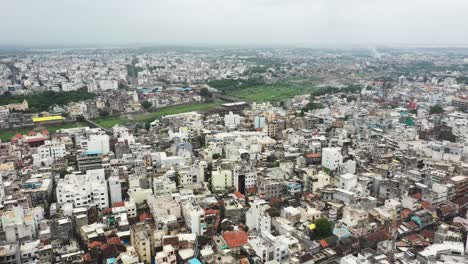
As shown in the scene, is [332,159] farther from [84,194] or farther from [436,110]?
[436,110]

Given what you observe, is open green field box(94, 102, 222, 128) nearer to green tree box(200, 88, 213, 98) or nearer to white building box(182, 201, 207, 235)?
green tree box(200, 88, 213, 98)

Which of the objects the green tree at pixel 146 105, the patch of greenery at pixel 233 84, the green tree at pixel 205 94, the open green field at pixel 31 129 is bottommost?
the open green field at pixel 31 129

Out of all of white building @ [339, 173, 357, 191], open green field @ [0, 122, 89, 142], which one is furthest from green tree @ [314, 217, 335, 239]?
open green field @ [0, 122, 89, 142]

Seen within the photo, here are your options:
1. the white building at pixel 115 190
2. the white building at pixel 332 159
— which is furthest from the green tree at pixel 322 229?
the white building at pixel 115 190

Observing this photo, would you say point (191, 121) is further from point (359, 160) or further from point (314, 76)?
point (314, 76)

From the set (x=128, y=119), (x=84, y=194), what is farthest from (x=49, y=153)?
(x=128, y=119)

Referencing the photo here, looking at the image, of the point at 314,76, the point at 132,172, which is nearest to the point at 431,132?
the point at 132,172

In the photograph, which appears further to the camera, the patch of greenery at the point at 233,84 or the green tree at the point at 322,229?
the patch of greenery at the point at 233,84

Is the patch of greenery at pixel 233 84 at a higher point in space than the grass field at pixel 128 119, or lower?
higher

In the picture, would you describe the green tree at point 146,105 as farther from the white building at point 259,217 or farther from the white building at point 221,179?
the white building at point 259,217
